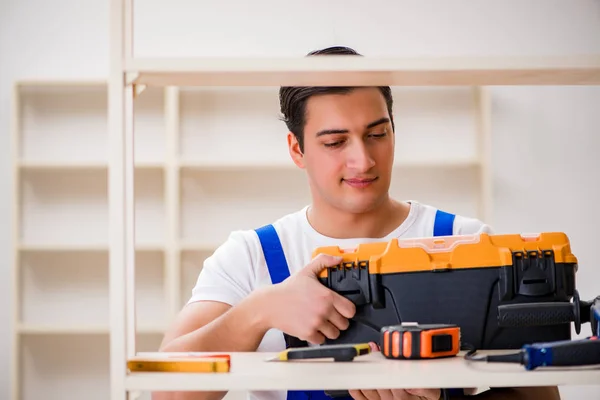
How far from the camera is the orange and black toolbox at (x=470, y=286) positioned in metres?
0.89

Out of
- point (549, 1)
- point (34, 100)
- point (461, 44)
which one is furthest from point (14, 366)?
point (549, 1)

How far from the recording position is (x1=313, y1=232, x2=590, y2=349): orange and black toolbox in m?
0.89

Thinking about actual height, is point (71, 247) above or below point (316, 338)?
above

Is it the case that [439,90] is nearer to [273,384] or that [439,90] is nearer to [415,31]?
[415,31]

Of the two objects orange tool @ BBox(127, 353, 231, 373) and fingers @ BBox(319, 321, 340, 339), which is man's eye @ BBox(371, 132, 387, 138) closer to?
fingers @ BBox(319, 321, 340, 339)

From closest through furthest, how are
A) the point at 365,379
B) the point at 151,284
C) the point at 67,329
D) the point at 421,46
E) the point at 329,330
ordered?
the point at 365,379, the point at 329,330, the point at 67,329, the point at 151,284, the point at 421,46

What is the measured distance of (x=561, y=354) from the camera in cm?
75

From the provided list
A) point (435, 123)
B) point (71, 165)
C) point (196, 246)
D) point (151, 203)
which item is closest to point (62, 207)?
point (71, 165)

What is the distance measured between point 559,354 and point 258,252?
75 cm

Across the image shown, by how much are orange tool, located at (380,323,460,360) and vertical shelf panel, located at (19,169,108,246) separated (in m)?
2.88

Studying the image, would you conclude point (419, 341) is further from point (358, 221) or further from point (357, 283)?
point (358, 221)

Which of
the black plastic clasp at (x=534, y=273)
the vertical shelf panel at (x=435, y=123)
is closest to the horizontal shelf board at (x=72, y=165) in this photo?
the vertical shelf panel at (x=435, y=123)

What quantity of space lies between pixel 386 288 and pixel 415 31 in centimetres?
289

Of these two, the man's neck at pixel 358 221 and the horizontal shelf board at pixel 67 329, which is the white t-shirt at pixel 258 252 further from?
the horizontal shelf board at pixel 67 329
